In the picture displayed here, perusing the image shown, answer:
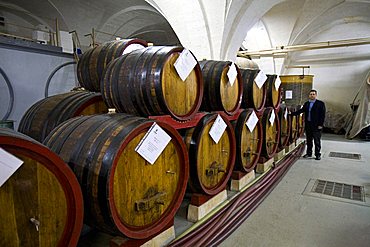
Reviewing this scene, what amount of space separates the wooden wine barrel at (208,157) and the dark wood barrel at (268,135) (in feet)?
3.81

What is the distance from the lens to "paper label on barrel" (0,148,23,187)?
91 centimetres

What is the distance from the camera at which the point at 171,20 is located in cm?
555

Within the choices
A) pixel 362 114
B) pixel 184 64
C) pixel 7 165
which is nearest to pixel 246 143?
pixel 184 64

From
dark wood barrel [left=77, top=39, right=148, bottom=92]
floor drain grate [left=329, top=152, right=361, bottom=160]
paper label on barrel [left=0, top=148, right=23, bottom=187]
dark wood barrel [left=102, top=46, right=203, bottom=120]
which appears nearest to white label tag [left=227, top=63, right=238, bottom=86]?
dark wood barrel [left=102, top=46, right=203, bottom=120]

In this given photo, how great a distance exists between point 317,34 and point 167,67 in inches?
412

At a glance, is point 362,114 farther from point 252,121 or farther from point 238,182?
point 238,182

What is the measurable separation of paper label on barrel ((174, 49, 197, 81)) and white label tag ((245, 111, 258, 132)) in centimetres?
131

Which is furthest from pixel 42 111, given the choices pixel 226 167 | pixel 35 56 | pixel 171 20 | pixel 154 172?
pixel 171 20

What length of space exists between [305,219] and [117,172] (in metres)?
2.02

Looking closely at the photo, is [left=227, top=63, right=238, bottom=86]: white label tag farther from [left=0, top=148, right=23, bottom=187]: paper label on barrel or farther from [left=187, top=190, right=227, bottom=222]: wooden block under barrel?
[left=0, top=148, right=23, bottom=187]: paper label on barrel

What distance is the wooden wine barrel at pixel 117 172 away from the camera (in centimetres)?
143

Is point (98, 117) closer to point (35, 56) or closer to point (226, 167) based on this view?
point (226, 167)

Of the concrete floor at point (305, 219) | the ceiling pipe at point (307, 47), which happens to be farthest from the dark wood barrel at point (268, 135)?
the ceiling pipe at point (307, 47)

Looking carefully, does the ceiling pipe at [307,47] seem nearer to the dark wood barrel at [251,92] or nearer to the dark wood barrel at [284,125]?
the dark wood barrel at [284,125]
